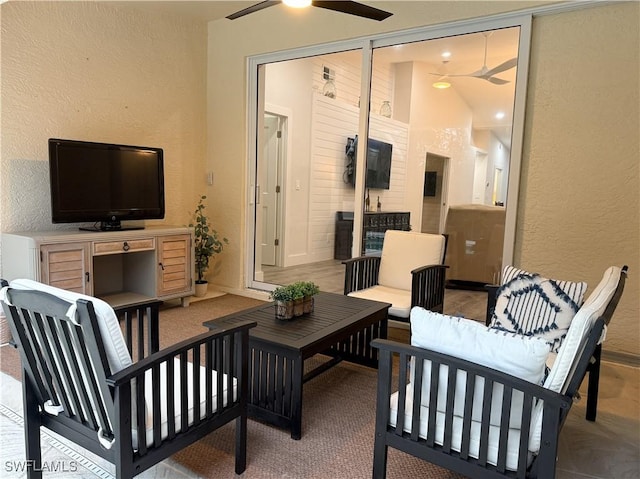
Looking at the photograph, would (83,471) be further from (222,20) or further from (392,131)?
(222,20)

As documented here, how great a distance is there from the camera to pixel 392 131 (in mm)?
4707

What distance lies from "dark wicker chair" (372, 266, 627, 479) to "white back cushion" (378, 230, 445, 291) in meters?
1.96

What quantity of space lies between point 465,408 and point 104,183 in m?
3.45

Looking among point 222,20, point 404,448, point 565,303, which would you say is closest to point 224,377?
point 404,448

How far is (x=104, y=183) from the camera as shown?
150 inches

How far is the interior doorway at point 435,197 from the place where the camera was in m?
4.33

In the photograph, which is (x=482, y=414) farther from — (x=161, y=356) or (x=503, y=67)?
(x=503, y=67)

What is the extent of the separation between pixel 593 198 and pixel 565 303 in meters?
1.37

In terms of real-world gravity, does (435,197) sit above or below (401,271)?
above

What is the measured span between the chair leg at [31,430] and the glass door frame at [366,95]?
3.07m

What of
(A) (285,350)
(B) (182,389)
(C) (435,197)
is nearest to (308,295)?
(A) (285,350)

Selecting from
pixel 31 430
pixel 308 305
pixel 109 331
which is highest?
pixel 109 331

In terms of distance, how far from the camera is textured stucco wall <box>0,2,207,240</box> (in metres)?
3.55

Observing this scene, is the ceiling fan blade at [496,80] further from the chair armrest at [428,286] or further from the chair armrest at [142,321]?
the chair armrest at [142,321]
